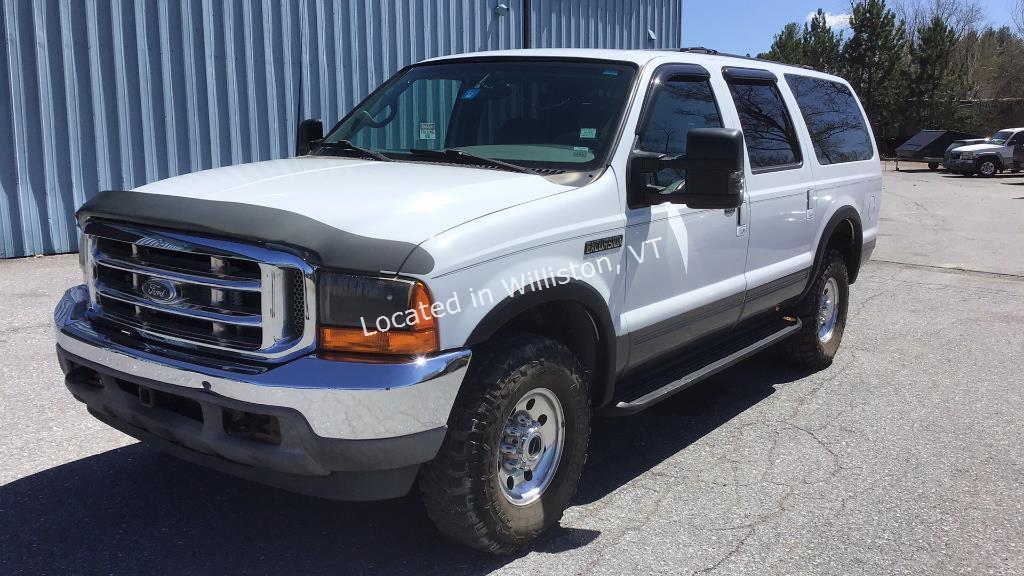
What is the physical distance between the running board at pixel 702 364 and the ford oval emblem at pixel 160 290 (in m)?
1.88

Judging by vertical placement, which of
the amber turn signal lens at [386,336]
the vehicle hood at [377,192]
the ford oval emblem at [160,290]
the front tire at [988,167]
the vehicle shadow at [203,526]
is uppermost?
the vehicle hood at [377,192]

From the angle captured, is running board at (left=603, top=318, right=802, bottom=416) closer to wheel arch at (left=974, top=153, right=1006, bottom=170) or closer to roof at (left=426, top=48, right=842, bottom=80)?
roof at (left=426, top=48, right=842, bottom=80)

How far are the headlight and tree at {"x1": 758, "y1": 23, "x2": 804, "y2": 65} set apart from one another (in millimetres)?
43192

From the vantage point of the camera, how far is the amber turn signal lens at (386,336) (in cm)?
277

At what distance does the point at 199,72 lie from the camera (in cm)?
1017

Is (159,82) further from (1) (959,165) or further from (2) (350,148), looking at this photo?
(1) (959,165)

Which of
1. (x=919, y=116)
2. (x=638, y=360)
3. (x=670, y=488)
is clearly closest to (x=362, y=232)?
(x=638, y=360)

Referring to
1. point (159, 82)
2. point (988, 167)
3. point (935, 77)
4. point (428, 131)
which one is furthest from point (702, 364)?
point (935, 77)

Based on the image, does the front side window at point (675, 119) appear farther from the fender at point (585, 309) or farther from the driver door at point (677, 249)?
the fender at point (585, 309)

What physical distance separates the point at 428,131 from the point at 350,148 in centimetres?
43

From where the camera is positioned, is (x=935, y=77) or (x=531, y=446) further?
(x=935, y=77)

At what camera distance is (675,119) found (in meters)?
4.23

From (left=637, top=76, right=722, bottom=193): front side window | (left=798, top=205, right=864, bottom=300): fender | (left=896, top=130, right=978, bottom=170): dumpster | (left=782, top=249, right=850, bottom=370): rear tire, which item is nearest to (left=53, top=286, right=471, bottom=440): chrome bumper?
(left=637, top=76, right=722, bottom=193): front side window

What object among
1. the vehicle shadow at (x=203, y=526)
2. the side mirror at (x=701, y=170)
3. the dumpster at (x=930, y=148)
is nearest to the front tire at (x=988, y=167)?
the dumpster at (x=930, y=148)
